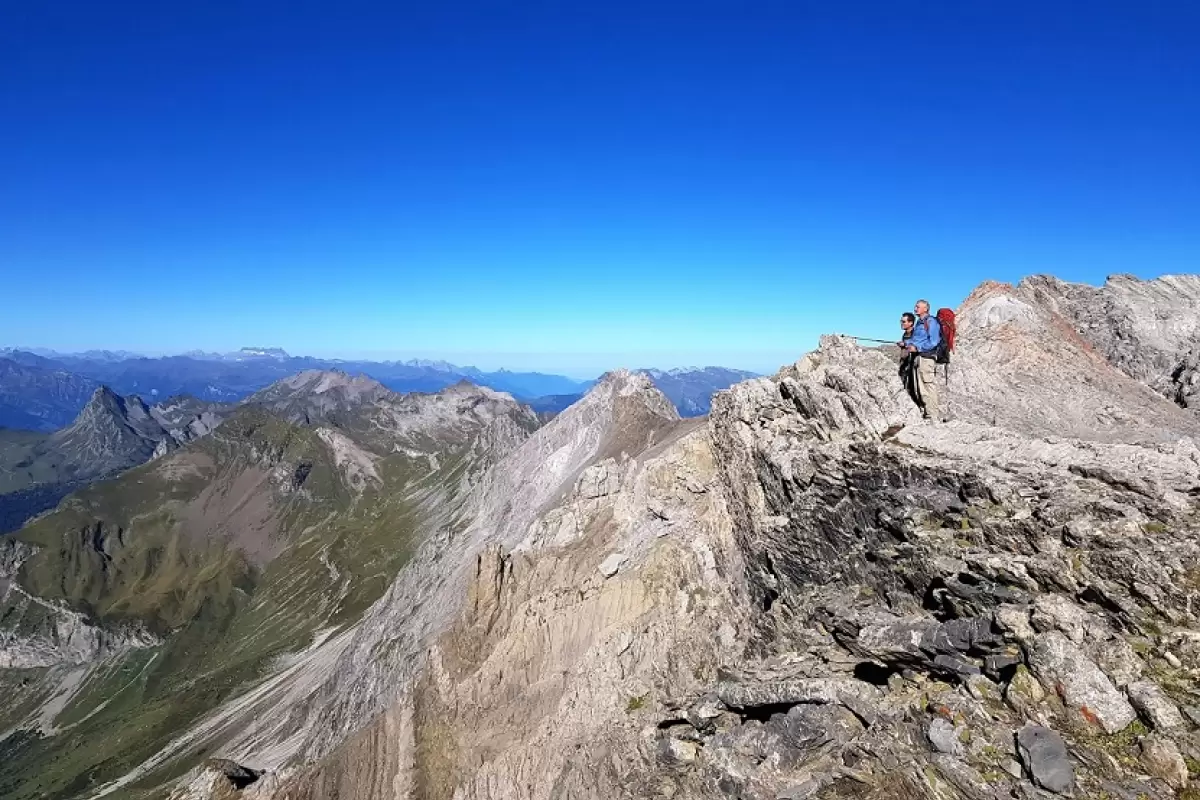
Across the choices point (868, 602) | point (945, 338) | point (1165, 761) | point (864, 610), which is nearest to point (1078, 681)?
point (1165, 761)

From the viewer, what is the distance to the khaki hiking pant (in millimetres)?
27234

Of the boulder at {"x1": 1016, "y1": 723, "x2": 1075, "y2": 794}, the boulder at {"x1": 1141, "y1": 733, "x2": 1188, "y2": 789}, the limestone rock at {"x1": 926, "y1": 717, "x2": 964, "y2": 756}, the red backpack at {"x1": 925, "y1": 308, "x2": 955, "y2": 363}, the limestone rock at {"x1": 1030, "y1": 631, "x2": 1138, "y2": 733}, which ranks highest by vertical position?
the red backpack at {"x1": 925, "y1": 308, "x2": 955, "y2": 363}

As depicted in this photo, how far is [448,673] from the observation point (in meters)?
45.0

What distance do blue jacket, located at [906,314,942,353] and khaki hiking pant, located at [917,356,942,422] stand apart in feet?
1.74

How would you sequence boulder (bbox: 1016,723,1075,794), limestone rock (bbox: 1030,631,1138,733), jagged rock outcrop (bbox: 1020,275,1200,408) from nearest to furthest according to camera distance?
boulder (bbox: 1016,723,1075,794) < limestone rock (bbox: 1030,631,1138,733) < jagged rock outcrop (bbox: 1020,275,1200,408)

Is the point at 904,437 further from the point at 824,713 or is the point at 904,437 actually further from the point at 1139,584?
the point at 824,713

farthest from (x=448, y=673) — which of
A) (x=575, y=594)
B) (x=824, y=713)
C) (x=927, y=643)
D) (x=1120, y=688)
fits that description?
(x=1120, y=688)

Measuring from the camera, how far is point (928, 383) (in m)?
27.6

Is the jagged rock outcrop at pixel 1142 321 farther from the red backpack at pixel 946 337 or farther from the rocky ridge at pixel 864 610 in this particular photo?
the red backpack at pixel 946 337

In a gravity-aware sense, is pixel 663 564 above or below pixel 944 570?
below

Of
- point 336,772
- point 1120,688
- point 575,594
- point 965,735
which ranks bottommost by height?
point 336,772

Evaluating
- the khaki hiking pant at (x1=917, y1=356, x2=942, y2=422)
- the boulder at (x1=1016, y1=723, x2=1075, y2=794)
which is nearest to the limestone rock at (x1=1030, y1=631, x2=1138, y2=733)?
the boulder at (x1=1016, y1=723, x2=1075, y2=794)

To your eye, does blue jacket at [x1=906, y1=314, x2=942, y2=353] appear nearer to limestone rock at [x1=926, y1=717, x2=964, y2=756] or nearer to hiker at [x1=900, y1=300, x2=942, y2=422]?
hiker at [x1=900, y1=300, x2=942, y2=422]

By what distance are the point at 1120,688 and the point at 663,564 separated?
24.0 m
